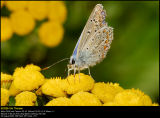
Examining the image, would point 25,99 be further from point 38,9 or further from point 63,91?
point 38,9

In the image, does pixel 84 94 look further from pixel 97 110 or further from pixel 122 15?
pixel 122 15

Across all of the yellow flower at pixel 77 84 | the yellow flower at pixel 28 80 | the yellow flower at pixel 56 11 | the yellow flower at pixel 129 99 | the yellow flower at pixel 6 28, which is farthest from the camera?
the yellow flower at pixel 56 11

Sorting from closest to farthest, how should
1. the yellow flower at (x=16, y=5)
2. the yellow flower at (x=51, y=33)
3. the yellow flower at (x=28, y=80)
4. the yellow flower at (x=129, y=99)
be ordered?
the yellow flower at (x=129, y=99) → the yellow flower at (x=28, y=80) → the yellow flower at (x=16, y=5) → the yellow flower at (x=51, y=33)

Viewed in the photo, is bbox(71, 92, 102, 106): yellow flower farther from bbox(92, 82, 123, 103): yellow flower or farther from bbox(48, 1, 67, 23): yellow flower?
bbox(48, 1, 67, 23): yellow flower

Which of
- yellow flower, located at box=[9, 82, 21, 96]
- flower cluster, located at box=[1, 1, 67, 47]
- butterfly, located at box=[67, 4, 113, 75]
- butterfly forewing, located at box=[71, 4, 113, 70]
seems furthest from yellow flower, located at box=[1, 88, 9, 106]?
flower cluster, located at box=[1, 1, 67, 47]

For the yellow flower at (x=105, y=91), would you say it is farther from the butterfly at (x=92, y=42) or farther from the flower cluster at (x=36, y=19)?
the flower cluster at (x=36, y=19)

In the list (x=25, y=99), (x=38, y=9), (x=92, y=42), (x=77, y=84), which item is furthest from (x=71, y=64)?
(x=38, y=9)

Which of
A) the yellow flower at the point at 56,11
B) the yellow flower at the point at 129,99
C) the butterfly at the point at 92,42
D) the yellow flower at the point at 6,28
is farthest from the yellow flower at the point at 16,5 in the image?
the yellow flower at the point at 129,99
